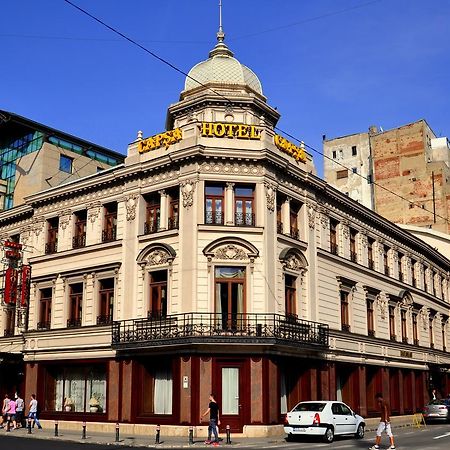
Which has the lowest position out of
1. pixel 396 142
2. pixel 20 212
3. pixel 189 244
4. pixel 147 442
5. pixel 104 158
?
pixel 147 442

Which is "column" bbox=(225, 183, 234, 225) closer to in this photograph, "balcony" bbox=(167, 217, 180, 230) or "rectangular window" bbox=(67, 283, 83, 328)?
"balcony" bbox=(167, 217, 180, 230)

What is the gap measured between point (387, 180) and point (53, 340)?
52116mm

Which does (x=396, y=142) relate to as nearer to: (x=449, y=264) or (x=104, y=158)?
(x=449, y=264)

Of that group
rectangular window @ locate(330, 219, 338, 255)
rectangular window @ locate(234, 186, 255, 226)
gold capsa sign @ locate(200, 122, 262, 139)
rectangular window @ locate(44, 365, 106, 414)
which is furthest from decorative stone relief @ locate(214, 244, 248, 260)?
rectangular window @ locate(44, 365, 106, 414)

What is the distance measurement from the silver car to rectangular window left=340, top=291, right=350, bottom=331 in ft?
24.5

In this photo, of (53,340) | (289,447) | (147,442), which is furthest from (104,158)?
(289,447)

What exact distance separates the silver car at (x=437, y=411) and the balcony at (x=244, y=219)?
17546mm

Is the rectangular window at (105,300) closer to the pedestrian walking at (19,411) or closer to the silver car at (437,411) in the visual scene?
the pedestrian walking at (19,411)

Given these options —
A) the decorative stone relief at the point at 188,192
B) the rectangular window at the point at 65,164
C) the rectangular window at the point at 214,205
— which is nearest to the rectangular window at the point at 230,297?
the rectangular window at the point at 214,205

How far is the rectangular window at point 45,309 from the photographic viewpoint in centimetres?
3812

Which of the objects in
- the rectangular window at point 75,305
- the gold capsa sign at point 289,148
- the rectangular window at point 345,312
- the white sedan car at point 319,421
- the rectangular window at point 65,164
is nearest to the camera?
the white sedan car at point 319,421

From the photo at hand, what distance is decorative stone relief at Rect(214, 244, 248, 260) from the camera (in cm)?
3138

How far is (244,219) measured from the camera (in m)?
32.1

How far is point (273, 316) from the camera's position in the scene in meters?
30.9
